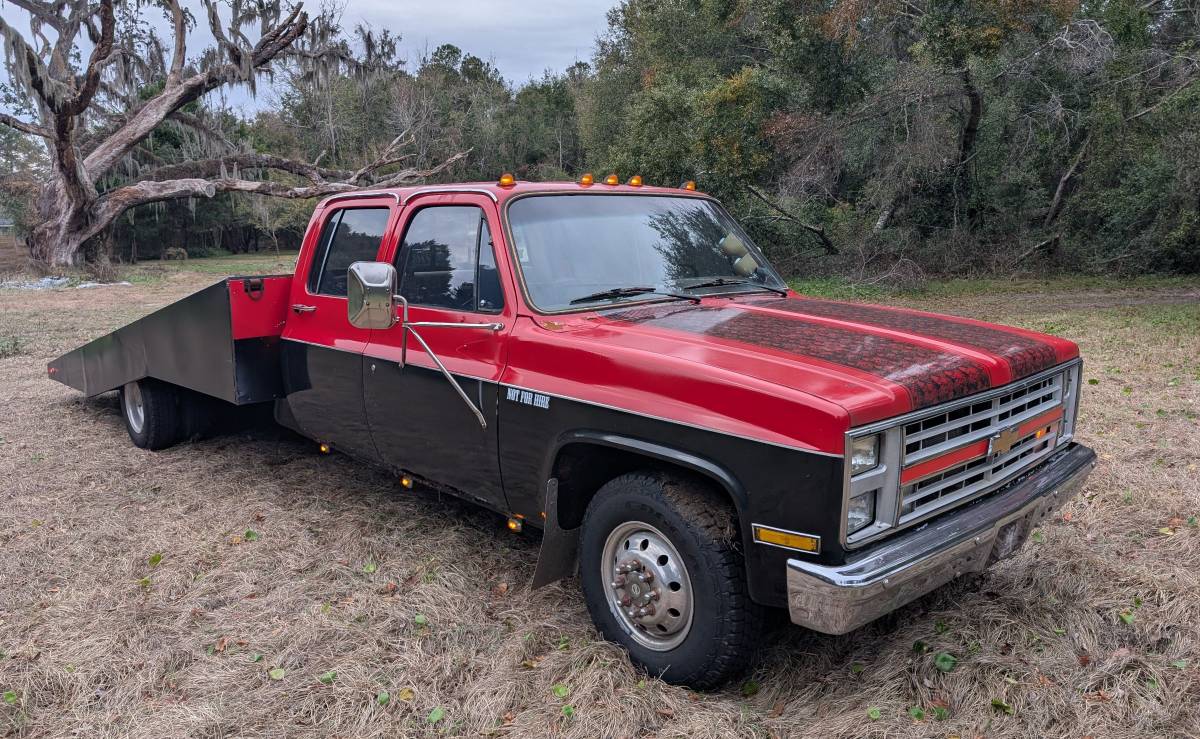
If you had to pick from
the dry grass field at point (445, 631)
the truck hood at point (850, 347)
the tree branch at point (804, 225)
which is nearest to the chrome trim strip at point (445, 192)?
the truck hood at point (850, 347)

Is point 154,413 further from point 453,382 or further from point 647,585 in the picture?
point 647,585

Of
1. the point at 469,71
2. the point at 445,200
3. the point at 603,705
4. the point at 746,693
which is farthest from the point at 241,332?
the point at 469,71

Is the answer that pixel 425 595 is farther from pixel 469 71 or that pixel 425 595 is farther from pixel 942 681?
pixel 469 71

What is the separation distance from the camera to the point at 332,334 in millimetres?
4832

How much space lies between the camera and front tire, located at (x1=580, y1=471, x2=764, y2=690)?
3070 mm

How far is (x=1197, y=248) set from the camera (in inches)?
716

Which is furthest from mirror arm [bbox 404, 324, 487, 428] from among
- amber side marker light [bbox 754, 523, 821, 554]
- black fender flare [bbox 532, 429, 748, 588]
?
amber side marker light [bbox 754, 523, 821, 554]

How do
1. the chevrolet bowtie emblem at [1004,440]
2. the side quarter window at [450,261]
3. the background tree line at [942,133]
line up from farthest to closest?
the background tree line at [942,133] < the side quarter window at [450,261] < the chevrolet bowtie emblem at [1004,440]

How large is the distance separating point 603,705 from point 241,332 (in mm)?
3220

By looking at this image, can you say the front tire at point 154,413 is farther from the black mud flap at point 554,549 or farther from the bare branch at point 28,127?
the bare branch at point 28,127

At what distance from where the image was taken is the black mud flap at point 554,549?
357 cm

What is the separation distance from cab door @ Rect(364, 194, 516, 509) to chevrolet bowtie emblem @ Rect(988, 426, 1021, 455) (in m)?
2.01

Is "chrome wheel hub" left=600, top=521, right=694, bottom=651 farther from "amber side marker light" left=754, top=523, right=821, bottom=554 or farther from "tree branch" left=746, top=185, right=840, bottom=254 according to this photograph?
"tree branch" left=746, top=185, right=840, bottom=254

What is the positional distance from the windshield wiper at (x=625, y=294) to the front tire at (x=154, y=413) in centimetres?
412
